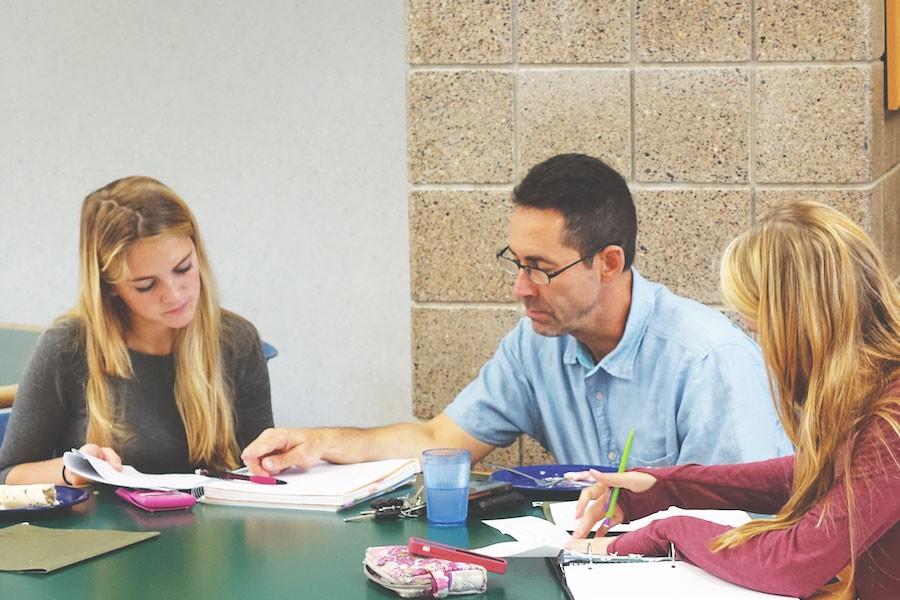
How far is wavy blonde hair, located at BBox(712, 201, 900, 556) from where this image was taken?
1639mm

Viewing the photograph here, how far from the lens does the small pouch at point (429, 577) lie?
5.36ft

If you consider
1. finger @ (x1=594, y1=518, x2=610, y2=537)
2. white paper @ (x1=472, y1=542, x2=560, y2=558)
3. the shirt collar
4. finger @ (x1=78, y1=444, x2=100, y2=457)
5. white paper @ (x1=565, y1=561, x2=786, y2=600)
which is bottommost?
finger @ (x1=594, y1=518, x2=610, y2=537)

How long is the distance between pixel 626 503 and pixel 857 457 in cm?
43

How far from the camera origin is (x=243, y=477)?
230 cm

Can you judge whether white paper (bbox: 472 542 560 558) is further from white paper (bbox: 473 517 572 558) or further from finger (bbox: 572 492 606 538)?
finger (bbox: 572 492 606 538)

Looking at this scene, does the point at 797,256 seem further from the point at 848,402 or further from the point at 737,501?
the point at 737,501

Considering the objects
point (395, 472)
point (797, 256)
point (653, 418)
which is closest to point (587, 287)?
point (653, 418)

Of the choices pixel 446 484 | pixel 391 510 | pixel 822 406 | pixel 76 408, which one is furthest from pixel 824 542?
pixel 76 408

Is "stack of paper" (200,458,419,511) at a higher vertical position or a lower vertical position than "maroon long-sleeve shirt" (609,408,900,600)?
lower

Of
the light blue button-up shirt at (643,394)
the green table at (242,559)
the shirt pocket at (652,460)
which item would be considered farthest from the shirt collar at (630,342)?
the green table at (242,559)

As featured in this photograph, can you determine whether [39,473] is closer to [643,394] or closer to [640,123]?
[643,394]

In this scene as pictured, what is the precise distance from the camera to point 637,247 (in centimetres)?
309

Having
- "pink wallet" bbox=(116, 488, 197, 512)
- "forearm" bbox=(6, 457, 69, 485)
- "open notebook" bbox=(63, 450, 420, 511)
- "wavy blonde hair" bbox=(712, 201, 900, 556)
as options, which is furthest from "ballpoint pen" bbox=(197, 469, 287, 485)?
"wavy blonde hair" bbox=(712, 201, 900, 556)

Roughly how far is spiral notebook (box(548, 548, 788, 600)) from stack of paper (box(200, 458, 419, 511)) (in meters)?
0.48
